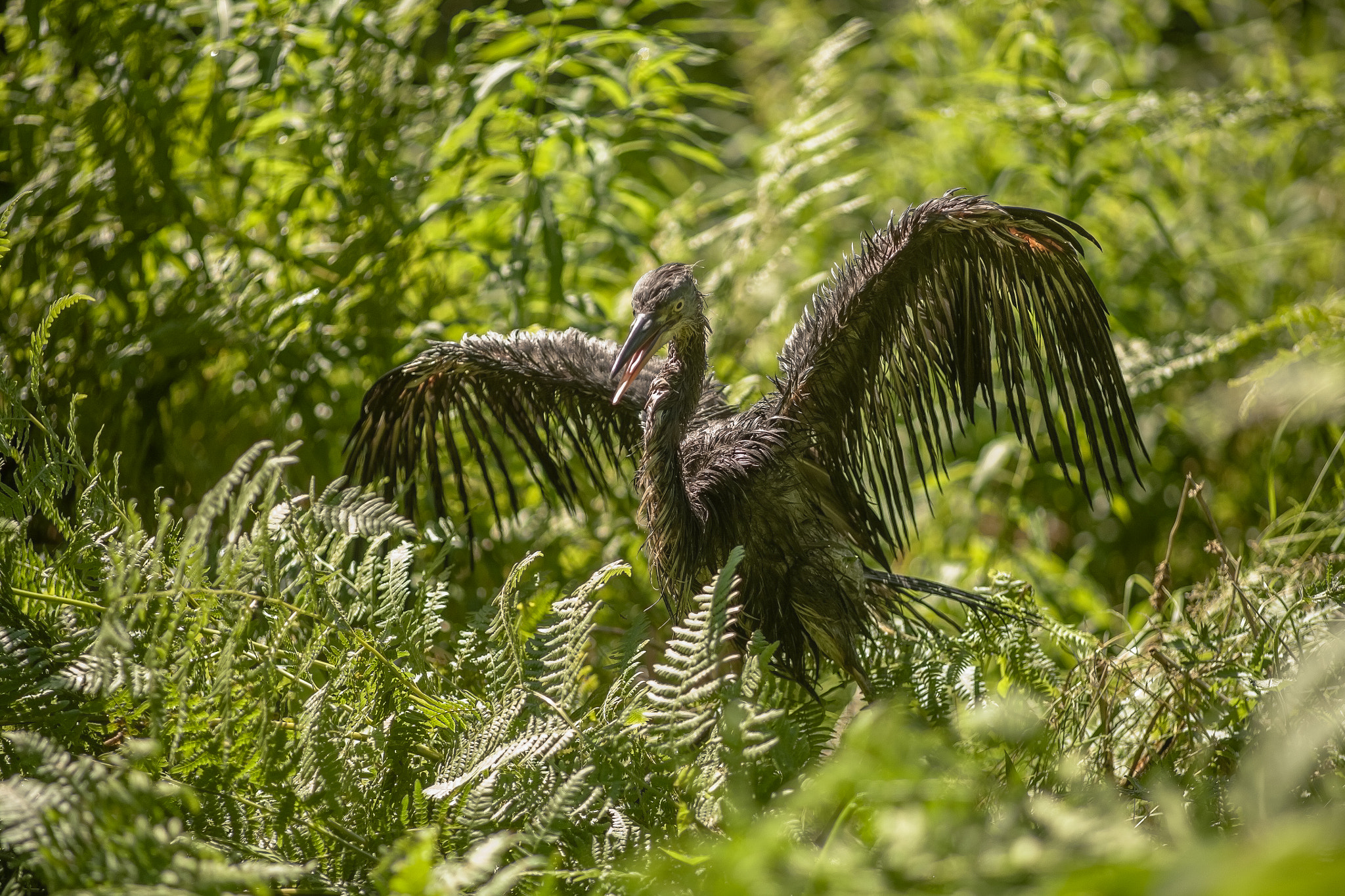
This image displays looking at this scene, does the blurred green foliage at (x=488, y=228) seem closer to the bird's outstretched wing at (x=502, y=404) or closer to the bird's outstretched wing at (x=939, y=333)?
the bird's outstretched wing at (x=502, y=404)

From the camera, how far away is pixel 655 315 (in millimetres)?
1813

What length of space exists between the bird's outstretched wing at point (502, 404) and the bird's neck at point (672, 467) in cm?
15

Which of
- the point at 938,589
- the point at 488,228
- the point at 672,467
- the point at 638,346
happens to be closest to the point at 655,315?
the point at 638,346

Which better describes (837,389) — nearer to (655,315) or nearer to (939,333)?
(939,333)

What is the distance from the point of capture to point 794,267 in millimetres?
4652

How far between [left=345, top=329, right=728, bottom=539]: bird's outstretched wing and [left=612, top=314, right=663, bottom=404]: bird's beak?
4.4 inches

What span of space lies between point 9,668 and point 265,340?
1232 millimetres

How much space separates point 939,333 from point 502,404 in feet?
3.39

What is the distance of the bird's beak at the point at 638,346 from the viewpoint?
1.80m

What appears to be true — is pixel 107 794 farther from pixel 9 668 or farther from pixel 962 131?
pixel 962 131

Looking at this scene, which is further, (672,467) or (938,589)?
(938,589)

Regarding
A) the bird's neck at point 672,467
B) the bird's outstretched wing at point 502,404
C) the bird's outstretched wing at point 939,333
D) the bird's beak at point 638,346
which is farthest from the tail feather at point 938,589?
the bird's beak at point 638,346

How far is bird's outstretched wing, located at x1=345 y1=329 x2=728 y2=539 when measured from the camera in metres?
2.04

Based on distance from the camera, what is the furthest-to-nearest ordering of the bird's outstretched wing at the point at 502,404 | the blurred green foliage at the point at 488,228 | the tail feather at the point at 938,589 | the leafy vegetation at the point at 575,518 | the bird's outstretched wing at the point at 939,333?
the blurred green foliage at the point at 488,228 < the bird's outstretched wing at the point at 502,404 < the tail feather at the point at 938,589 < the bird's outstretched wing at the point at 939,333 < the leafy vegetation at the point at 575,518
